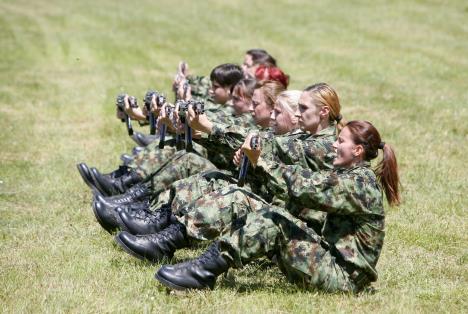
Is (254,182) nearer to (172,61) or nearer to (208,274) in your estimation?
(208,274)

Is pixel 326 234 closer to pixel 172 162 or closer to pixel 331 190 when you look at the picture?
pixel 331 190

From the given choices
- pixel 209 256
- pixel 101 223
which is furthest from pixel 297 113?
pixel 101 223

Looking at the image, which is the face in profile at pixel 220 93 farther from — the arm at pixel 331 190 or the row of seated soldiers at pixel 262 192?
the arm at pixel 331 190

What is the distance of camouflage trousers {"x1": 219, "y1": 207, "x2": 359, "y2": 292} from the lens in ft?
16.7

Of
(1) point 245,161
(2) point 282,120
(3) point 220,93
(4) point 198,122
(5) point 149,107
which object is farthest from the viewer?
(3) point 220,93

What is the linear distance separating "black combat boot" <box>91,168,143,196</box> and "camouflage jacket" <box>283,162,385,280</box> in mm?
2981

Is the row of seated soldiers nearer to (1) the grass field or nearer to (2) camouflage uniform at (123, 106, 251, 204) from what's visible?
(2) camouflage uniform at (123, 106, 251, 204)

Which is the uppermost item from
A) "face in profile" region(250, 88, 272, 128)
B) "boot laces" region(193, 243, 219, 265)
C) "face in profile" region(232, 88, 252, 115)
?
"face in profile" region(250, 88, 272, 128)

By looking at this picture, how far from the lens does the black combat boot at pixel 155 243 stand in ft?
19.2

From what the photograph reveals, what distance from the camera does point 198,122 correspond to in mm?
5949

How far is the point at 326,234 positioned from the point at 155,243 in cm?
138

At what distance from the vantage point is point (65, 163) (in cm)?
1023

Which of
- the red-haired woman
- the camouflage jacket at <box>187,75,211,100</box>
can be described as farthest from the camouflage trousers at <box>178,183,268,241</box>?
the camouflage jacket at <box>187,75,211,100</box>

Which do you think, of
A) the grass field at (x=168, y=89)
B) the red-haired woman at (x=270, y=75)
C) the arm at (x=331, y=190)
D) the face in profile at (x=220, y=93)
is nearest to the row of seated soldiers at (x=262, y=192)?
the arm at (x=331, y=190)
